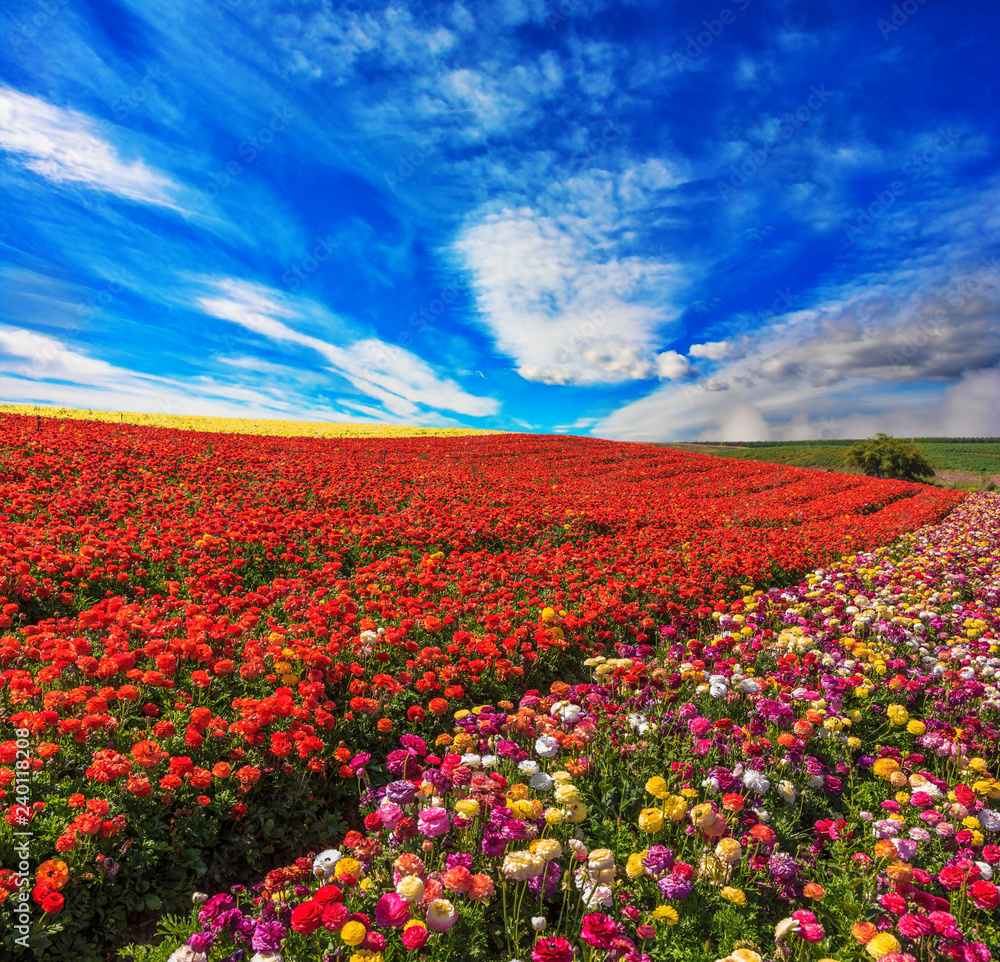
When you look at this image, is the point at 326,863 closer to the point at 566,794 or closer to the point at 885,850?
the point at 566,794

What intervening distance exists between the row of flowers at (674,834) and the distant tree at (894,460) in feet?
151

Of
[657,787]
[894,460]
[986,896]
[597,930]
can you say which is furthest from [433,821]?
[894,460]

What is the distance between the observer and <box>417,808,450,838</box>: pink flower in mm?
2852

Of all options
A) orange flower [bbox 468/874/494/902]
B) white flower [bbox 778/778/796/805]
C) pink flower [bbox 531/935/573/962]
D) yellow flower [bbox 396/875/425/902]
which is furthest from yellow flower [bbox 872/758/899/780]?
yellow flower [bbox 396/875/425/902]

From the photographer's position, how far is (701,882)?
3109 millimetres

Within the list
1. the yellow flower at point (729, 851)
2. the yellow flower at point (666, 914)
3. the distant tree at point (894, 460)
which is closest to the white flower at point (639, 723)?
the yellow flower at point (729, 851)

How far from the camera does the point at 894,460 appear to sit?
141 feet

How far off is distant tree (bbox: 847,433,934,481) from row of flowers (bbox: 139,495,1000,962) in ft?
151

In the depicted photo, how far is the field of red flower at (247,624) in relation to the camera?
330 centimetres

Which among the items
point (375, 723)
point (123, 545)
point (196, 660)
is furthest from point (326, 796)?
point (123, 545)

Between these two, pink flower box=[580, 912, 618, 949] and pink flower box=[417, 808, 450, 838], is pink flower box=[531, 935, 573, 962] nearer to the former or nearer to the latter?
pink flower box=[580, 912, 618, 949]

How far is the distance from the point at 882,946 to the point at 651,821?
1129 millimetres

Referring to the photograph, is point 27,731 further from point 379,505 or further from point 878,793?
point 379,505

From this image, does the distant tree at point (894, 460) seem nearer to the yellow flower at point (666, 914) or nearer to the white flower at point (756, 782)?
the white flower at point (756, 782)
